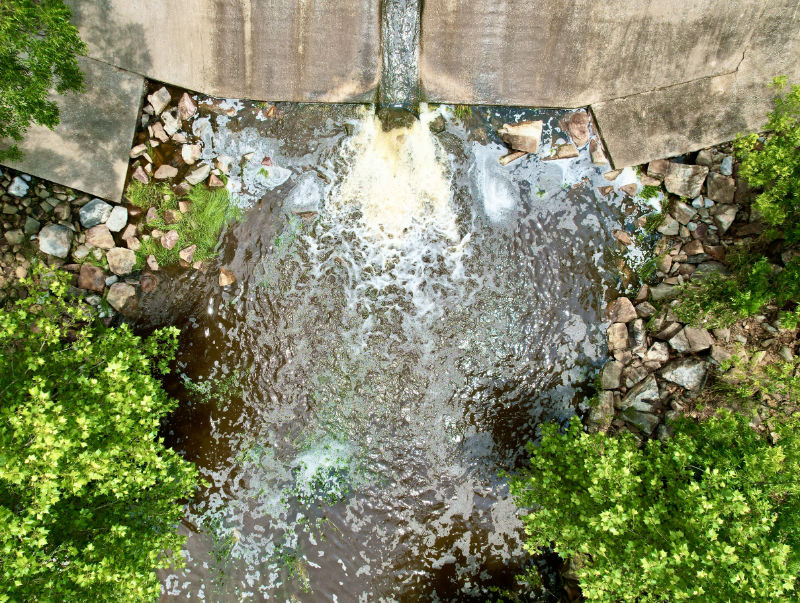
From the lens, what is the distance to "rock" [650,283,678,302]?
9.24 metres

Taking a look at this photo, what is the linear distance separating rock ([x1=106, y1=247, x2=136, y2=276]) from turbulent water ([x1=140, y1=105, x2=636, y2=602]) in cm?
74

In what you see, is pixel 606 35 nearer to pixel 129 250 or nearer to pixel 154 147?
pixel 154 147

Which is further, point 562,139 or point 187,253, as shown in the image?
point 562,139

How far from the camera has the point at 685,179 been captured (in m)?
9.28

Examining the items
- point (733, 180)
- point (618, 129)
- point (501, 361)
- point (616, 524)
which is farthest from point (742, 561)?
point (618, 129)

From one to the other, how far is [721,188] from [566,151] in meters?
3.00

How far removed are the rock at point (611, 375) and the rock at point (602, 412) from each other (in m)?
0.15

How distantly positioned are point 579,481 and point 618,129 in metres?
6.56

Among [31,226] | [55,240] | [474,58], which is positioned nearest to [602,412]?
[474,58]

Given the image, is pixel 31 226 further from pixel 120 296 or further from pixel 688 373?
pixel 688 373

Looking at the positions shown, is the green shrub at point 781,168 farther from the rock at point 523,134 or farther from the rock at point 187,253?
the rock at point 187,253

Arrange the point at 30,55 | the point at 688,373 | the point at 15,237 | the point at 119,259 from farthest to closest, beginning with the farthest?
the point at 119,259, the point at 688,373, the point at 15,237, the point at 30,55

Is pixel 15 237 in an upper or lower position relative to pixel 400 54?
lower

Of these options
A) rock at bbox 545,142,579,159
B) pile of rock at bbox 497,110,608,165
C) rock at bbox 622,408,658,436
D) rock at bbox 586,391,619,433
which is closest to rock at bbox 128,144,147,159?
pile of rock at bbox 497,110,608,165
